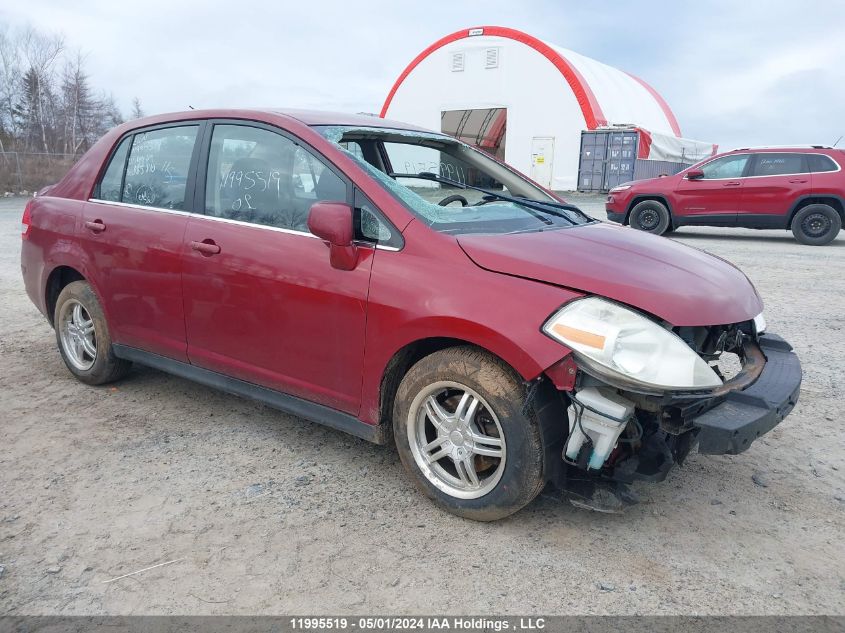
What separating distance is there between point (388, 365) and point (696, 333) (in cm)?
132

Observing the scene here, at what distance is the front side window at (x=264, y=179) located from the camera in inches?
126

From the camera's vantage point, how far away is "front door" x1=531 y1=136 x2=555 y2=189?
1102 inches

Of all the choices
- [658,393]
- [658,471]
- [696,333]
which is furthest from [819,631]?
[696,333]

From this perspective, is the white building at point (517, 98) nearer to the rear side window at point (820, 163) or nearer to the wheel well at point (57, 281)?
the rear side window at point (820, 163)

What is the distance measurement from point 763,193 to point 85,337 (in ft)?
38.9

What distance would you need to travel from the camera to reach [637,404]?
2.41 meters

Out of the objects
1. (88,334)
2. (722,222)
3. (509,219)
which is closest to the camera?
(509,219)

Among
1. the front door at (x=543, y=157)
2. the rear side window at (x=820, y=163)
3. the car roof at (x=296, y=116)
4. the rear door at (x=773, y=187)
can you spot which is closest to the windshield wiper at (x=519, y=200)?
the car roof at (x=296, y=116)

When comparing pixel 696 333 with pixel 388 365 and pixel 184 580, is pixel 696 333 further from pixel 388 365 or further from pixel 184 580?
pixel 184 580

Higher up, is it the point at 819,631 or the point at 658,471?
the point at 658,471

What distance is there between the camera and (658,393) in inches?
92.5

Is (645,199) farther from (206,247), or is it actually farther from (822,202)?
(206,247)

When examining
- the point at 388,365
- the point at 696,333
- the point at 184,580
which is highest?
the point at 696,333

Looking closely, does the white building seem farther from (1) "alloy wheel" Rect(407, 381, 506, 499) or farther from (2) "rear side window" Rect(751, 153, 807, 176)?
(1) "alloy wheel" Rect(407, 381, 506, 499)
